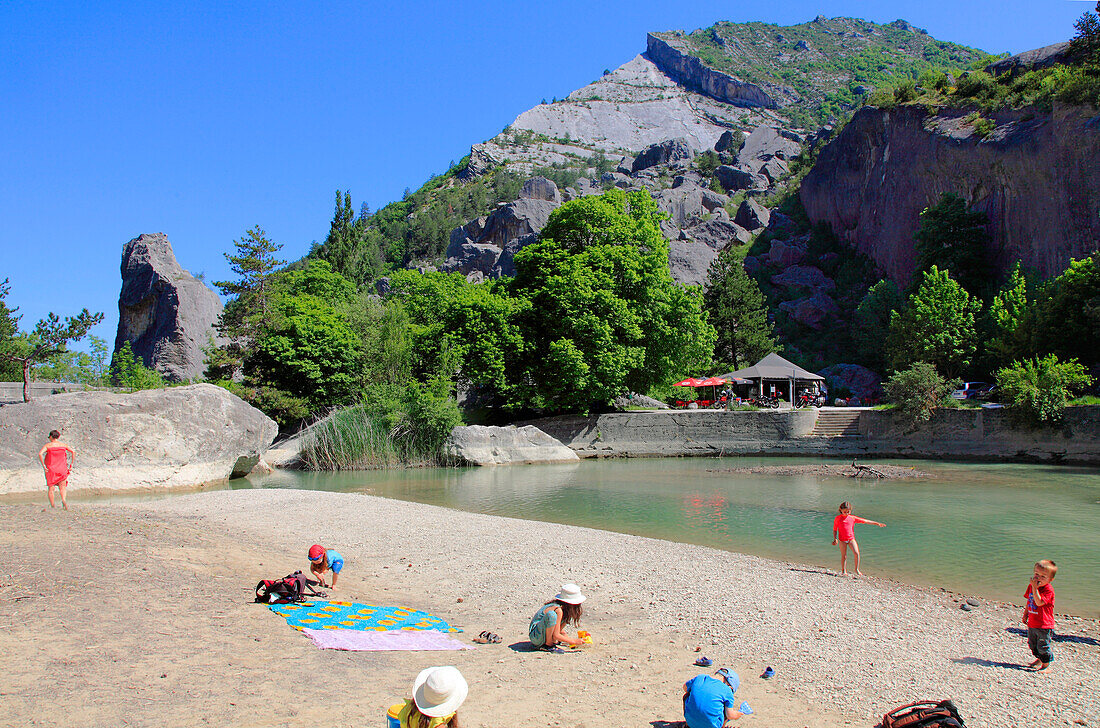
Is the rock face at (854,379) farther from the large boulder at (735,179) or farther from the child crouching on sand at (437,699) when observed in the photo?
the child crouching on sand at (437,699)

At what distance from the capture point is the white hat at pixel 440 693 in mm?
3674

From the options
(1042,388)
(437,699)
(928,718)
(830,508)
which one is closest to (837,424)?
(1042,388)

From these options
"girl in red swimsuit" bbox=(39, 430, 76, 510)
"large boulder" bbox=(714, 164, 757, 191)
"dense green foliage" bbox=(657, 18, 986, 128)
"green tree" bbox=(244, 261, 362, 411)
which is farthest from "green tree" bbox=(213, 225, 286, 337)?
"dense green foliage" bbox=(657, 18, 986, 128)

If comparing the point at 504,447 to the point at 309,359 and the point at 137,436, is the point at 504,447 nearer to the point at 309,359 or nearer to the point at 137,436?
the point at 309,359

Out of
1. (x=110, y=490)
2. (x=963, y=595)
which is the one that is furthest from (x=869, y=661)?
(x=110, y=490)

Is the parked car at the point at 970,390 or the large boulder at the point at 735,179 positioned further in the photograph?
the large boulder at the point at 735,179

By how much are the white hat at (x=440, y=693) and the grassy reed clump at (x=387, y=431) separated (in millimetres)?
28171

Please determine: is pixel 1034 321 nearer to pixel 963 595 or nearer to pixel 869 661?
pixel 963 595

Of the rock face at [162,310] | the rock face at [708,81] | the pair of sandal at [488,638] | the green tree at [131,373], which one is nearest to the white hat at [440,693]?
the pair of sandal at [488,638]

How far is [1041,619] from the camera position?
661 cm

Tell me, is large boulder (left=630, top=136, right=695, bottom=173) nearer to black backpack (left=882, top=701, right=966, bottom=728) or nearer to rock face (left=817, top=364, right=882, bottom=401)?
rock face (left=817, top=364, right=882, bottom=401)

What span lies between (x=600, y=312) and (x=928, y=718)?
32.7 metres

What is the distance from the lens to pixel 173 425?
22.7m

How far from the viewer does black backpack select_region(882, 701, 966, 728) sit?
4531 mm
